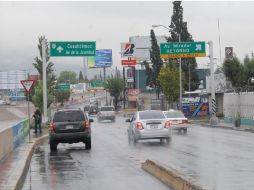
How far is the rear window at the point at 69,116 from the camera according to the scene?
2671 centimetres

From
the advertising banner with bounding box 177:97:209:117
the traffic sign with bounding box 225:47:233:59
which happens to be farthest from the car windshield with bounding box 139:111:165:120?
the traffic sign with bounding box 225:47:233:59

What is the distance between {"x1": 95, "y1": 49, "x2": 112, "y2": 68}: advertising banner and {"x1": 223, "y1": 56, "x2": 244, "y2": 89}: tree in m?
75.0

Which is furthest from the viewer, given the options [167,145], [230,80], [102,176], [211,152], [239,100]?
[230,80]

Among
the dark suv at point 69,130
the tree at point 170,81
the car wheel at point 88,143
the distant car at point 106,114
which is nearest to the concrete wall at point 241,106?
the distant car at point 106,114

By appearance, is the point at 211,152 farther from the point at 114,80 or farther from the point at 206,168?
the point at 114,80

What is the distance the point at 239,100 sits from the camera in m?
52.0

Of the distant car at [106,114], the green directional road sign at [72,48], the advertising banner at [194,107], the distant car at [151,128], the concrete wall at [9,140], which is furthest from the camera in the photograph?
the distant car at [106,114]

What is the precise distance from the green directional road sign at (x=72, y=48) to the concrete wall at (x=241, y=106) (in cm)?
1327

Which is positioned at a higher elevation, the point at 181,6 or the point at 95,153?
the point at 181,6

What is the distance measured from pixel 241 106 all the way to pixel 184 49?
7.36m

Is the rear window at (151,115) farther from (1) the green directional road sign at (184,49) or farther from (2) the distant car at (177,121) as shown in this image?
(1) the green directional road sign at (184,49)

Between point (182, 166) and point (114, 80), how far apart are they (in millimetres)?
104736

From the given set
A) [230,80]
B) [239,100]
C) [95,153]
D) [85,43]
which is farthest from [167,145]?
[230,80]

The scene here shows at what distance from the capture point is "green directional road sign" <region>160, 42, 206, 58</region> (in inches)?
2105
